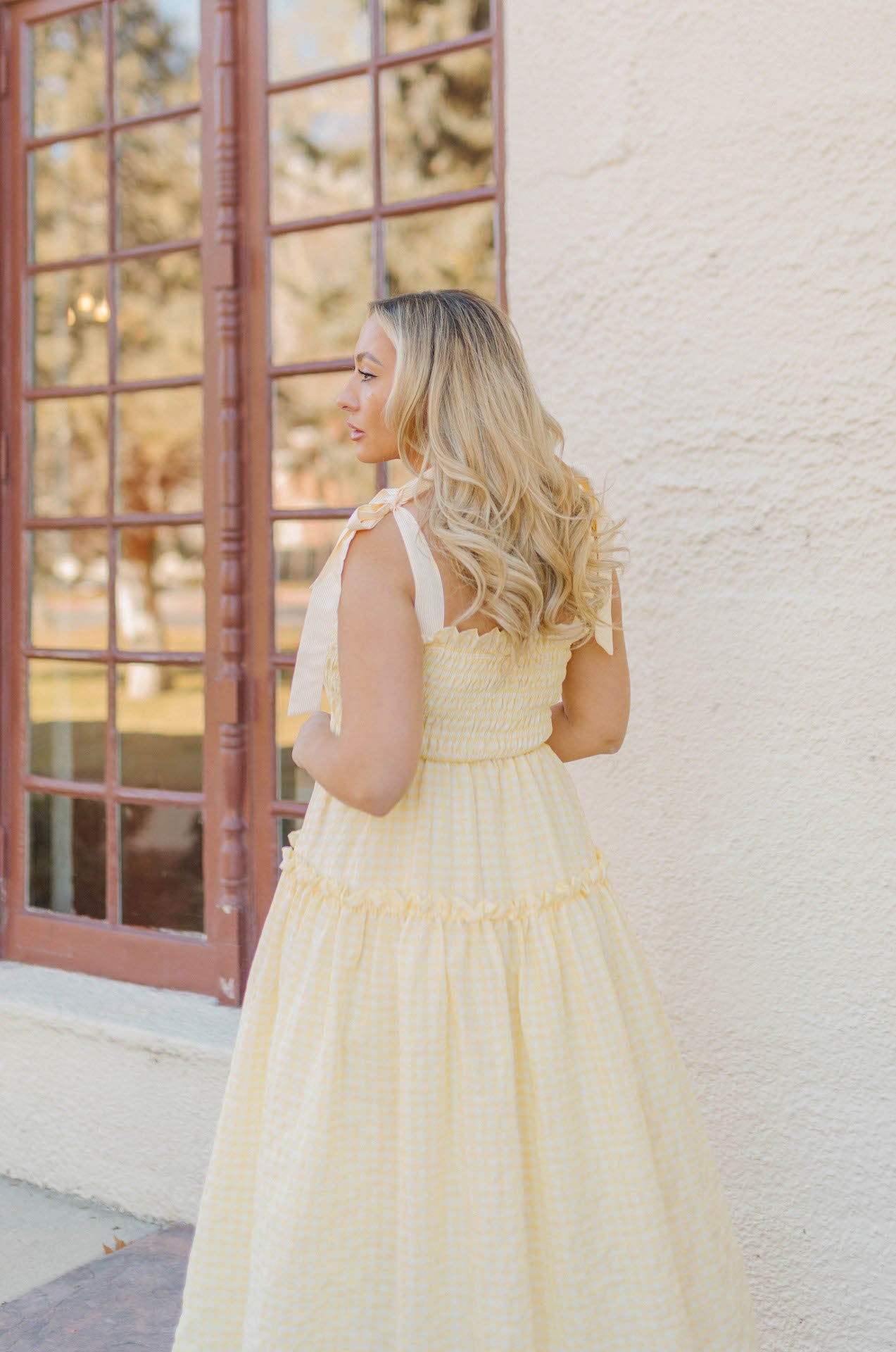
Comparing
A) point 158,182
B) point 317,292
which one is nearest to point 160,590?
point 317,292

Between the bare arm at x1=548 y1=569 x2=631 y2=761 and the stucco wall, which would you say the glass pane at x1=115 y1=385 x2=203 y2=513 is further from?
the bare arm at x1=548 y1=569 x2=631 y2=761

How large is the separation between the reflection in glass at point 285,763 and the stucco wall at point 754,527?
93 cm

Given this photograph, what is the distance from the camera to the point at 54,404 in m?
3.71

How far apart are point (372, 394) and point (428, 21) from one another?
5.06 feet

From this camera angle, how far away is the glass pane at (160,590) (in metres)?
3.42

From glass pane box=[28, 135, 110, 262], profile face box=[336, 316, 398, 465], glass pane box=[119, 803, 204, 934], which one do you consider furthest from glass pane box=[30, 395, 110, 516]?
profile face box=[336, 316, 398, 465]

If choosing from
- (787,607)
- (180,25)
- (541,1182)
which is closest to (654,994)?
(541,1182)

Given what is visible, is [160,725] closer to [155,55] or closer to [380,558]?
[155,55]

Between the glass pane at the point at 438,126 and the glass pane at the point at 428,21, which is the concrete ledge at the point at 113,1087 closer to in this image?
the glass pane at the point at 438,126

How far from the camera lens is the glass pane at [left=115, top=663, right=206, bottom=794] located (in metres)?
3.42

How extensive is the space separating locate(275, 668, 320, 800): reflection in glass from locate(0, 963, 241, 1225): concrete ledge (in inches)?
22.0

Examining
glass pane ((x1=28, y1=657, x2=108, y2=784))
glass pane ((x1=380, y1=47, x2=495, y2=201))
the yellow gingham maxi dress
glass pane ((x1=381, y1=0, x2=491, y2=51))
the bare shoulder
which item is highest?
glass pane ((x1=381, y1=0, x2=491, y2=51))

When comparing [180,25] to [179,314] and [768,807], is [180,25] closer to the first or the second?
[179,314]

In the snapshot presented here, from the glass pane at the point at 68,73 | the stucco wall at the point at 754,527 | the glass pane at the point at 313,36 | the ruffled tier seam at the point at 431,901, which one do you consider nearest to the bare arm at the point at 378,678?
the ruffled tier seam at the point at 431,901
